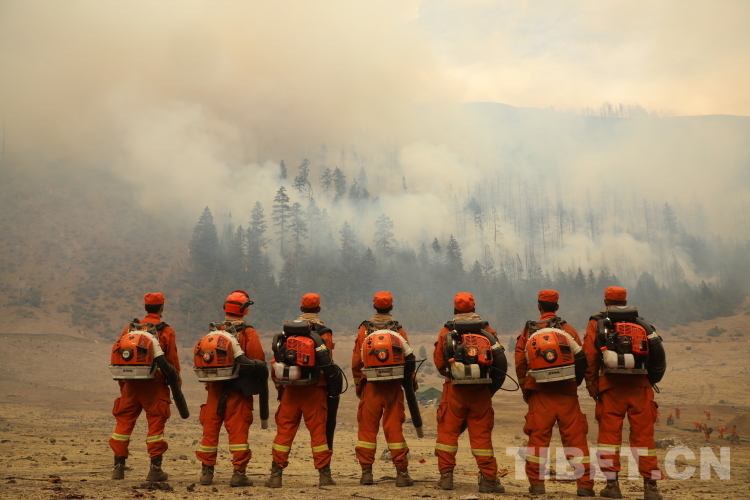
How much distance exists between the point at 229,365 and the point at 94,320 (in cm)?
5717

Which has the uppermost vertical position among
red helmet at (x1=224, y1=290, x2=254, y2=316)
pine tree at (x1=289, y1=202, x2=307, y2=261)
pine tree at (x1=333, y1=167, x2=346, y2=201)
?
pine tree at (x1=333, y1=167, x2=346, y2=201)

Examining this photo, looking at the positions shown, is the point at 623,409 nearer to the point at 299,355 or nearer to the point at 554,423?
the point at 554,423

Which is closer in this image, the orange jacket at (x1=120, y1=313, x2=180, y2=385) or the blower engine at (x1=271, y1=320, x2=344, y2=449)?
the blower engine at (x1=271, y1=320, x2=344, y2=449)

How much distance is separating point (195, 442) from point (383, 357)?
30.6 feet

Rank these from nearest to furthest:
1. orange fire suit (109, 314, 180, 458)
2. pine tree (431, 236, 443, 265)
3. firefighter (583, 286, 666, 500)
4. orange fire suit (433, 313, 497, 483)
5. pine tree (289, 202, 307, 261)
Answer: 1. firefighter (583, 286, 666, 500)
2. orange fire suit (433, 313, 497, 483)
3. orange fire suit (109, 314, 180, 458)
4. pine tree (289, 202, 307, 261)
5. pine tree (431, 236, 443, 265)

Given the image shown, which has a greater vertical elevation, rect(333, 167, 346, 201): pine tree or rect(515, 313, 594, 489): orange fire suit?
rect(333, 167, 346, 201): pine tree

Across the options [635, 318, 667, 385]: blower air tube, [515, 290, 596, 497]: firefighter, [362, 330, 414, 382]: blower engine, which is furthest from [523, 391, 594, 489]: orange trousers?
[362, 330, 414, 382]: blower engine

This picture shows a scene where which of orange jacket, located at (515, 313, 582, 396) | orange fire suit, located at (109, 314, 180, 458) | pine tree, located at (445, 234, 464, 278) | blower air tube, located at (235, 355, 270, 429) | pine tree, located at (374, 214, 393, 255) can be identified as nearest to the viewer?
orange jacket, located at (515, 313, 582, 396)

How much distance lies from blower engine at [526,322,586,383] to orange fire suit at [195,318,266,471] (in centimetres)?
348

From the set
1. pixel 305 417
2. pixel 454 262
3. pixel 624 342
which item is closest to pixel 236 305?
pixel 305 417

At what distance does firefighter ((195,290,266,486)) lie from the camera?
711 centimetres

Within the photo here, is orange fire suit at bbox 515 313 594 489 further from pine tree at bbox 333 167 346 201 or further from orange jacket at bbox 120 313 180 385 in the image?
pine tree at bbox 333 167 346 201

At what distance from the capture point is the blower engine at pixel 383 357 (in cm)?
699

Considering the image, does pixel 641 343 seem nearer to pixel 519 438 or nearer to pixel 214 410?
pixel 214 410
